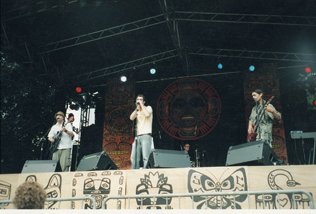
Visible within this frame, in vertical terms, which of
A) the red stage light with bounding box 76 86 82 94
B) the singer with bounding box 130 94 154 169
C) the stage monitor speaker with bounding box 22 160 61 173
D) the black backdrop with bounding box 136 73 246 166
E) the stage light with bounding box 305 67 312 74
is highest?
the stage light with bounding box 305 67 312 74

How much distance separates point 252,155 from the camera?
5977 mm

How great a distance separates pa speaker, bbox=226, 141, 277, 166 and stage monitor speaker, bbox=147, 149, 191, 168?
0.76 m

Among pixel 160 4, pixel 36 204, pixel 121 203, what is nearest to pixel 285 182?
pixel 121 203

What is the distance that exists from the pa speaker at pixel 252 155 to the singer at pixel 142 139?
1.45 metres

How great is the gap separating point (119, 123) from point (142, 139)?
553 centimetres

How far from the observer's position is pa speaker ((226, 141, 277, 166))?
5902mm

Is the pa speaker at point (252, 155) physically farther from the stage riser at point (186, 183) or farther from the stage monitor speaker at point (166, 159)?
the stage monitor speaker at point (166, 159)

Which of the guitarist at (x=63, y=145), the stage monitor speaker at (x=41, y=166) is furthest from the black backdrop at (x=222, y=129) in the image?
the stage monitor speaker at (x=41, y=166)

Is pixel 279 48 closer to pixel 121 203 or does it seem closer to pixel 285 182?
pixel 285 182

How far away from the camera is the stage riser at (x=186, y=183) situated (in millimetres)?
5228

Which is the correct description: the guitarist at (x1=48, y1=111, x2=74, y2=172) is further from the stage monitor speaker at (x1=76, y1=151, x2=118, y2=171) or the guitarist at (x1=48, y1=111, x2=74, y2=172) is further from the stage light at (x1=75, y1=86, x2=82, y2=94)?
the stage light at (x1=75, y1=86, x2=82, y2=94)

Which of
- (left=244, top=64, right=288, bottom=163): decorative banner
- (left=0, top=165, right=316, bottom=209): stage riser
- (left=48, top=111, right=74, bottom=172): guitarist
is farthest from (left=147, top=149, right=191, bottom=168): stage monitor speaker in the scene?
(left=244, top=64, right=288, bottom=163): decorative banner

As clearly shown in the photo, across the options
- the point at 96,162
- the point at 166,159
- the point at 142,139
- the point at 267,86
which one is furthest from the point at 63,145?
the point at 267,86

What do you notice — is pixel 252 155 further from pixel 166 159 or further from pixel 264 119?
pixel 264 119
